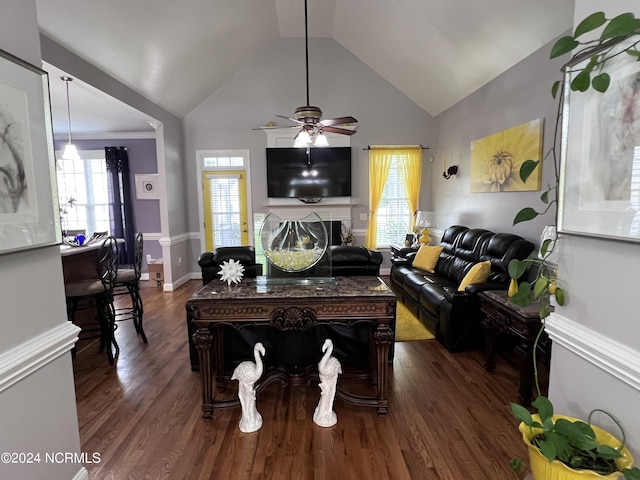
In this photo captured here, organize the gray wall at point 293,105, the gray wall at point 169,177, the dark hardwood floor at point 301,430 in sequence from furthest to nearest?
the gray wall at point 293,105 → the gray wall at point 169,177 → the dark hardwood floor at point 301,430

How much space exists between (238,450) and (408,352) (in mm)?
1868

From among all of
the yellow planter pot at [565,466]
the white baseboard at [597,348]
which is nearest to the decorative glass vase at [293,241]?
the white baseboard at [597,348]

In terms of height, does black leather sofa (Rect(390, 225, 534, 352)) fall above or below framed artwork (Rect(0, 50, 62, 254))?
below

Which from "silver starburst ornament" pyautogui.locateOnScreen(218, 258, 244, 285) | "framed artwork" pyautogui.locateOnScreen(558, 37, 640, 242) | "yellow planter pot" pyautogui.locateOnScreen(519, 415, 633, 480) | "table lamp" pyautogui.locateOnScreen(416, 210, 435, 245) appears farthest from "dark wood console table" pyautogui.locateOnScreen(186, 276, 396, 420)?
"table lamp" pyautogui.locateOnScreen(416, 210, 435, 245)

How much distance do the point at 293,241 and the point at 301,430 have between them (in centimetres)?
122

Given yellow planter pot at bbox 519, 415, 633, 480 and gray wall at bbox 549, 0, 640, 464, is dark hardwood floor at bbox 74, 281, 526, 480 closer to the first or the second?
yellow planter pot at bbox 519, 415, 633, 480

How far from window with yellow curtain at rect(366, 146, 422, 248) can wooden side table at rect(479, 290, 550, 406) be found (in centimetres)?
378

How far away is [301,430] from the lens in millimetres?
2111

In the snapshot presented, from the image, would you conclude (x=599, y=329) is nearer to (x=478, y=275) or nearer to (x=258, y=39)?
(x=478, y=275)

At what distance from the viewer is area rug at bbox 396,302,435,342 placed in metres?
3.58

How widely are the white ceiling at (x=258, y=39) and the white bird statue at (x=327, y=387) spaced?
345cm

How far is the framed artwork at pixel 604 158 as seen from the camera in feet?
3.28

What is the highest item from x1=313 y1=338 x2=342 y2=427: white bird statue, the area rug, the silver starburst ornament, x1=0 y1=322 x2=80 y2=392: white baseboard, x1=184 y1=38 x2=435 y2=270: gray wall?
x1=184 y1=38 x2=435 y2=270: gray wall

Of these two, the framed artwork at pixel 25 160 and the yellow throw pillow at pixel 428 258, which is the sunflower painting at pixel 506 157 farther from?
the framed artwork at pixel 25 160
